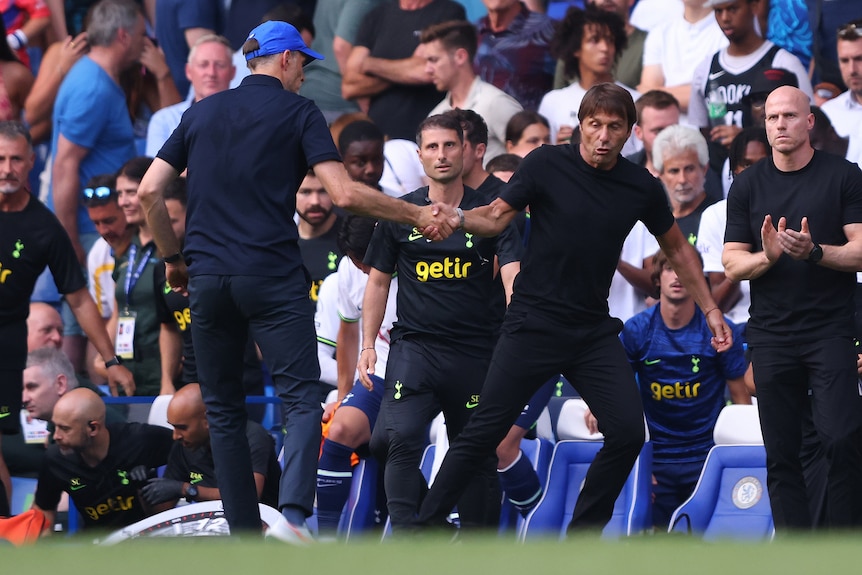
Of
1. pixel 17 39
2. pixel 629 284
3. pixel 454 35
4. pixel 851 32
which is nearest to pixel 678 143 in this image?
pixel 629 284

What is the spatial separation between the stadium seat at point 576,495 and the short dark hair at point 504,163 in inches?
74.4

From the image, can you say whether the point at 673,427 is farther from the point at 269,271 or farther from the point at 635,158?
the point at 269,271

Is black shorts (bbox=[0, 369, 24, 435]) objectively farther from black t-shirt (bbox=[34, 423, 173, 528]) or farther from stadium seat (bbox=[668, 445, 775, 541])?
stadium seat (bbox=[668, 445, 775, 541])

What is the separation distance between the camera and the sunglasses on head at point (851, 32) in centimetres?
989

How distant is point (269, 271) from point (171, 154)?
0.76 metres

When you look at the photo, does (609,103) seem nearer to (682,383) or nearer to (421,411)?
(421,411)

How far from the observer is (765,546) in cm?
398

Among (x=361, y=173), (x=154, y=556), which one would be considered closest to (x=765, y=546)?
(x=154, y=556)

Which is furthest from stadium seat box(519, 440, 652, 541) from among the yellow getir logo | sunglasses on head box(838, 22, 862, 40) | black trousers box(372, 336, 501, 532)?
sunglasses on head box(838, 22, 862, 40)

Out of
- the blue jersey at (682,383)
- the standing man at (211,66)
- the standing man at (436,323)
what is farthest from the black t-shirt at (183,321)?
the blue jersey at (682,383)

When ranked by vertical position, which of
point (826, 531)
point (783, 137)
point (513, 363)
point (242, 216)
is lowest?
point (826, 531)

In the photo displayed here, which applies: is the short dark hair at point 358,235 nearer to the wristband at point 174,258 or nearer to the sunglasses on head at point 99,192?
the wristband at point 174,258

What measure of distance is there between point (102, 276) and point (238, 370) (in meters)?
4.70

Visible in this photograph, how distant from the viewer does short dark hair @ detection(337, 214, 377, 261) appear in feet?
29.2
